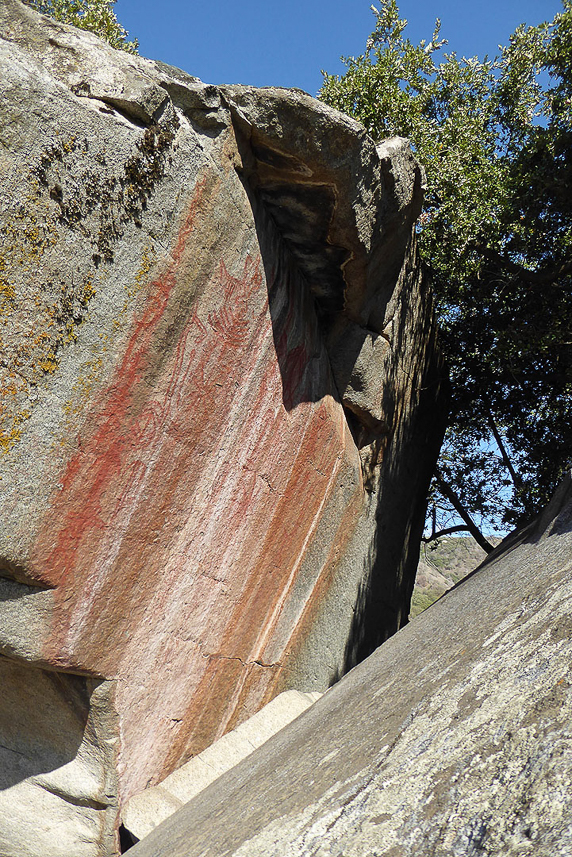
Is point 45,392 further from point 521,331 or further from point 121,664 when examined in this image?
point 521,331

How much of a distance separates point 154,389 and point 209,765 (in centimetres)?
293

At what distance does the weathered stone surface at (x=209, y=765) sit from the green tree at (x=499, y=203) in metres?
5.92

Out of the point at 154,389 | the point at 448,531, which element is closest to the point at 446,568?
the point at 448,531

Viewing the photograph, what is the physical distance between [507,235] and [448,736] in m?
8.16

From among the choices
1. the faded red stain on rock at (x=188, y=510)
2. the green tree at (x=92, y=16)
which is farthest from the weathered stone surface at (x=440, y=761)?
the green tree at (x=92, y=16)

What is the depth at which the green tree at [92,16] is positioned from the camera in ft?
31.3

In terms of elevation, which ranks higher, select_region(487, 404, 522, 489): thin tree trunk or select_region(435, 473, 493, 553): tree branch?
select_region(487, 404, 522, 489): thin tree trunk

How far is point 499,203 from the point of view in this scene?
29.1ft

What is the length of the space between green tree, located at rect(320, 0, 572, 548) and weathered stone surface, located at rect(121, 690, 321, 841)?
5920mm

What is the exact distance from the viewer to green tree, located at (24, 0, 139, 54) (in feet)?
31.3

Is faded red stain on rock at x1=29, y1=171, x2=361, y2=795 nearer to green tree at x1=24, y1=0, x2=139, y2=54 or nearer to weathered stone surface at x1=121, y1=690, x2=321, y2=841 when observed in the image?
weathered stone surface at x1=121, y1=690, x2=321, y2=841

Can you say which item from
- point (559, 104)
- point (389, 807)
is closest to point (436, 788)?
point (389, 807)

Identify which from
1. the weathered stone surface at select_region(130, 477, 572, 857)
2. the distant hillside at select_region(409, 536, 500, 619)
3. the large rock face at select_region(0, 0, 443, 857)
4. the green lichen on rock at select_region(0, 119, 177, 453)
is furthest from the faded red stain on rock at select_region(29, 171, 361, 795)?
the distant hillside at select_region(409, 536, 500, 619)

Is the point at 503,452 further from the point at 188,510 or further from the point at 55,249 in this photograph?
the point at 55,249
